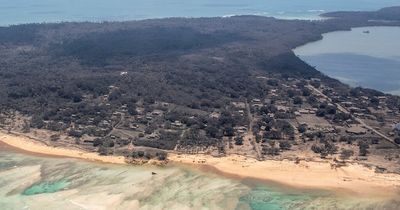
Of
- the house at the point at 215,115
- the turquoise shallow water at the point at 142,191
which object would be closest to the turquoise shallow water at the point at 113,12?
the house at the point at 215,115

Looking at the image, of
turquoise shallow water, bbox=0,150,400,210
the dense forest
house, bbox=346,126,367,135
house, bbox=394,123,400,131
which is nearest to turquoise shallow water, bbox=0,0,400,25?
the dense forest

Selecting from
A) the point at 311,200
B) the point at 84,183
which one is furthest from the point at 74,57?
the point at 311,200

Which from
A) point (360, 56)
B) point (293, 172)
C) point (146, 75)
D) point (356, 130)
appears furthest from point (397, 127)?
point (360, 56)

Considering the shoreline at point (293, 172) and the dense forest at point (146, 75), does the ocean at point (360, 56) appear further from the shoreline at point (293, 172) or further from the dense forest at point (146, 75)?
the shoreline at point (293, 172)

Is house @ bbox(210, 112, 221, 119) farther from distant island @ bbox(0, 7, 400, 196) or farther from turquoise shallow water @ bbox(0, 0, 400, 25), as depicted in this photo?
turquoise shallow water @ bbox(0, 0, 400, 25)

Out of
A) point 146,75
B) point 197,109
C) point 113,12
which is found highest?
point 113,12

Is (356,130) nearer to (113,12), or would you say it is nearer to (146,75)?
(146,75)

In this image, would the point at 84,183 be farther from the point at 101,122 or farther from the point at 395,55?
the point at 395,55
